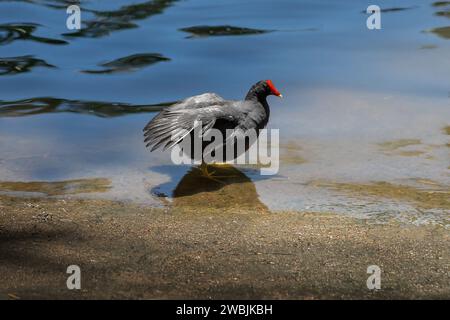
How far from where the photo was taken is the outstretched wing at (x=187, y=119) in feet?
22.0

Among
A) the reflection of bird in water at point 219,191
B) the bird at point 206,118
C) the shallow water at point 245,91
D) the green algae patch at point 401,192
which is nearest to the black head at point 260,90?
the bird at point 206,118

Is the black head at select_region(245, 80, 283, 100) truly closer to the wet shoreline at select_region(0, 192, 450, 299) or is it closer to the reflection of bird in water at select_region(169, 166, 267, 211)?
the reflection of bird in water at select_region(169, 166, 267, 211)

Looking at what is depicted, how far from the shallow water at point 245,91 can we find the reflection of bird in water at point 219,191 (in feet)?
0.11

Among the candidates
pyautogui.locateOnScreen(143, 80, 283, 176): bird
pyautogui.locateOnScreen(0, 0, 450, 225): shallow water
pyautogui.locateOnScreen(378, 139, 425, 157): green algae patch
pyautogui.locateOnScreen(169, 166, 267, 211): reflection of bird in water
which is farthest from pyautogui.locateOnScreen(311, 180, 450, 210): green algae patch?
pyautogui.locateOnScreen(143, 80, 283, 176): bird

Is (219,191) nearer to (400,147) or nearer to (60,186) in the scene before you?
(60,186)

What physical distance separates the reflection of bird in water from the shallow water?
0.11 ft

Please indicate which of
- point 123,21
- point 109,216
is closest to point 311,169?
point 109,216

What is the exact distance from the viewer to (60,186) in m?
6.86

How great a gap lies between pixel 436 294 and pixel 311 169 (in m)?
2.99

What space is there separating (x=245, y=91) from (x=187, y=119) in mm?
2576

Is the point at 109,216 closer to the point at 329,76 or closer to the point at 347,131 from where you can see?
the point at 347,131

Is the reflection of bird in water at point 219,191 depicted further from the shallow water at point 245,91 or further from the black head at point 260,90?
the black head at point 260,90

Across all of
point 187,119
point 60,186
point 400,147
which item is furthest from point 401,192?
point 60,186

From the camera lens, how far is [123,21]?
39.7 feet
